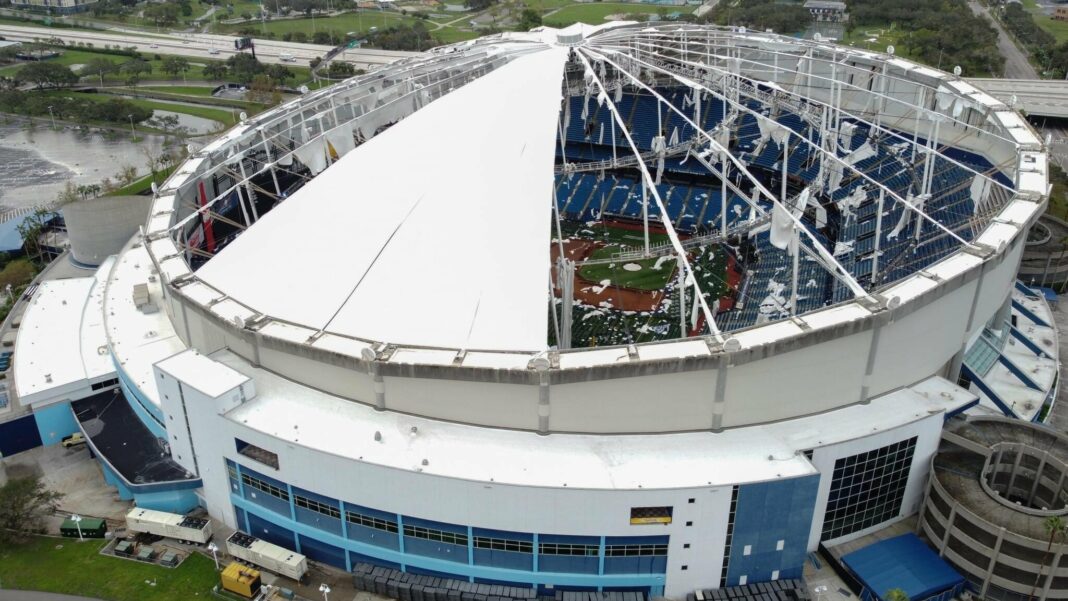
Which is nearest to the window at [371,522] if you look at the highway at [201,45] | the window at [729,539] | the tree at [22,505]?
the window at [729,539]

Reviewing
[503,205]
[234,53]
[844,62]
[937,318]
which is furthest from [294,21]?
[937,318]

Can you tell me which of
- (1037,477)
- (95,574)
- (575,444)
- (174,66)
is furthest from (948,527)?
(174,66)

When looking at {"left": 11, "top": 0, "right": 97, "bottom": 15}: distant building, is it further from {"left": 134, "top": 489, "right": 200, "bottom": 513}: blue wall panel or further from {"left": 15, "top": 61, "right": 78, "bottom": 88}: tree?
{"left": 134, "top": 489, "right": 200, "bottom": 513}: blue wall panel

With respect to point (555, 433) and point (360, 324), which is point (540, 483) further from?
point (360, 324)

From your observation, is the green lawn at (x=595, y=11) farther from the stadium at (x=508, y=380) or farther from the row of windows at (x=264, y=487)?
the row of windows at (x=264, y=487)

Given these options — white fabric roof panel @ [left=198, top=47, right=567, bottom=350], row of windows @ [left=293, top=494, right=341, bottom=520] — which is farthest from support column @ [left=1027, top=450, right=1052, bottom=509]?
row of windows @ [left=293, top=494, right=341, bottom=520]

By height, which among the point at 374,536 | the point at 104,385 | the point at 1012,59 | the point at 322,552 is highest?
the point at 1012,59

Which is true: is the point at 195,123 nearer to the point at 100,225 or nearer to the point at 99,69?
the point at 99,69
